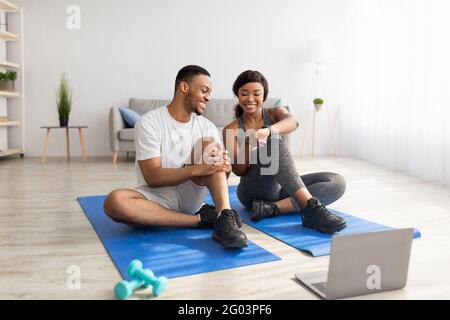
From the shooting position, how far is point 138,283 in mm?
1621

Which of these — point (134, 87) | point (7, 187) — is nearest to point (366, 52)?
point (134, 87)

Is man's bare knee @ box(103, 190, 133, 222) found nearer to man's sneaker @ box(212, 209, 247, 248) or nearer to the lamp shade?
man's sneaker @ box(212, 209, 247, 248)

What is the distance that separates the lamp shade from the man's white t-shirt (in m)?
4.01

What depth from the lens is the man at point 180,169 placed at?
7.45 feet

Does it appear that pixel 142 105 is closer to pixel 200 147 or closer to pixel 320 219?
pixel 200 147

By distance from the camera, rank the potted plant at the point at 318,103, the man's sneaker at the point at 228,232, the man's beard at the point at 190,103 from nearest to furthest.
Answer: the man's sneaker at the point at 228,232 < the man's beard at the point at 190,103 < the potted plant at the point at 318,103

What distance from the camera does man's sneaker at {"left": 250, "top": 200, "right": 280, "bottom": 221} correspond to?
2637 millimetres

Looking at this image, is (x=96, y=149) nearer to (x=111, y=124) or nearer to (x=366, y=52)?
(x=111, y=124)

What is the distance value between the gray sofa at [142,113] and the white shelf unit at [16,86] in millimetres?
1287

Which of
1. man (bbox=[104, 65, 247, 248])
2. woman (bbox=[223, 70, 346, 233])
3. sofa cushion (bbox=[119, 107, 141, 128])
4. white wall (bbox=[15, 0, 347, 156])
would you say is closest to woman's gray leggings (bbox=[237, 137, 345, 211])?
woman (bbox=[223, 70, 346, 233])

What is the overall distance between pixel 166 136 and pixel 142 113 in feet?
12.4

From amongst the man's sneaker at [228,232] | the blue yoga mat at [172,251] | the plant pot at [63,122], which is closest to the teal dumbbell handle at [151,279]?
the blue yoga mat at [172,251]

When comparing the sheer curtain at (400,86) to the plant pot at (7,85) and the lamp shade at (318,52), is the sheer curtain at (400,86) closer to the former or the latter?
the lamp shade at (318,52)

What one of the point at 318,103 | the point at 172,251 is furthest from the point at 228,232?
the point at 318,103
